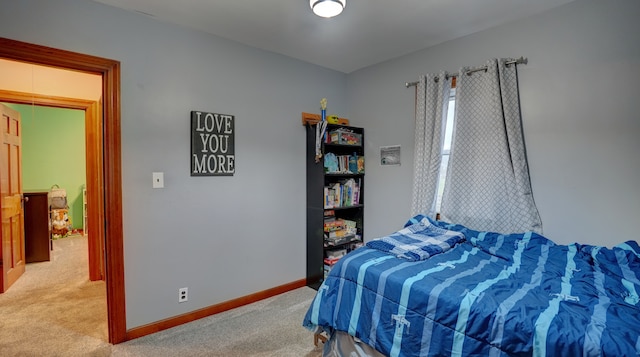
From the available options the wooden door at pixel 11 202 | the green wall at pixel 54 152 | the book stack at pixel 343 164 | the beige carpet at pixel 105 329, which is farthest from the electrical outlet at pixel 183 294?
the green wall at pixel 54 152

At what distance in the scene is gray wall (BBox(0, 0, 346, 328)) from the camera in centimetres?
214

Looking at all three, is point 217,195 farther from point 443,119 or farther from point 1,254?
point 1,254

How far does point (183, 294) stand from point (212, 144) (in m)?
1.23

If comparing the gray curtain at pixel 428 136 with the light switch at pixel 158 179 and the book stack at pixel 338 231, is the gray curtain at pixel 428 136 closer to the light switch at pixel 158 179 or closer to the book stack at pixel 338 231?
the book stack at pixel 338 231

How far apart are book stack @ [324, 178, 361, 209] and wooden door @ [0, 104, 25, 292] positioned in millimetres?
3126

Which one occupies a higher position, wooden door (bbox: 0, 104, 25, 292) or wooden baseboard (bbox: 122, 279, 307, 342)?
wooden door (bbox: 0, 104, 25, 292)

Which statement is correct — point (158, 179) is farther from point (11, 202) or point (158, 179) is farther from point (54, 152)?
point (54, 152)

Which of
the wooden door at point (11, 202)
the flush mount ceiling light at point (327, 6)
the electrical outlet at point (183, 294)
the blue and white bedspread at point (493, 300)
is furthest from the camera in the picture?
the wooden door at point (11, 202)

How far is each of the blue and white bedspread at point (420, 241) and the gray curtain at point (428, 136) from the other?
0.32m

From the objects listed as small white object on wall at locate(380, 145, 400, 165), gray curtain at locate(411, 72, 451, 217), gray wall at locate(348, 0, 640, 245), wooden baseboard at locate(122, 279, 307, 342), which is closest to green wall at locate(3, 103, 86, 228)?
wooden baseboard at locate(122, 279, 307, 342)

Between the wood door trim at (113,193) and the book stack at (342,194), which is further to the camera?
the book stack at (342,194)

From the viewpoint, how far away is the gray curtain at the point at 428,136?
2727 mm

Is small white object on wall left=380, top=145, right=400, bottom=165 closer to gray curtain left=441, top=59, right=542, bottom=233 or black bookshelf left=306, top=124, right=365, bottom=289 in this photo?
black bookshelf left=306, top=124, right=365, bottom=289

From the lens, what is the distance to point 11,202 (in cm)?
325
